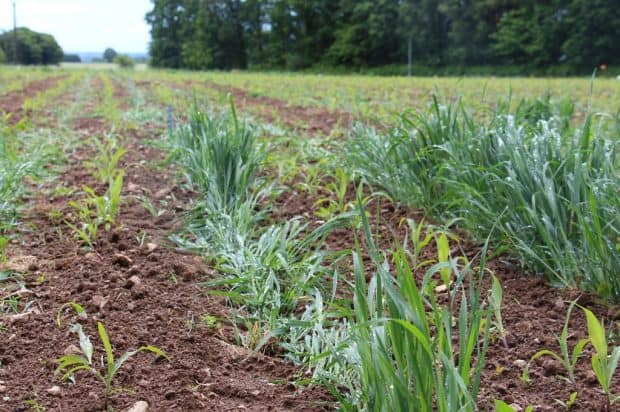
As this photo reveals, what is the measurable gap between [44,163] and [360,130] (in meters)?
2.31

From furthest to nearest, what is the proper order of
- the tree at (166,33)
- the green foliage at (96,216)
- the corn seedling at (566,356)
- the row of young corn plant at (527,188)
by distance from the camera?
the tree at (166,33) < the green foliage at (96,216) < the row of young corn plant at (527,188) < the corn seedling at (566,356)

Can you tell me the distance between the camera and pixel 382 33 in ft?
134

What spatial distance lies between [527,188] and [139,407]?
169cm

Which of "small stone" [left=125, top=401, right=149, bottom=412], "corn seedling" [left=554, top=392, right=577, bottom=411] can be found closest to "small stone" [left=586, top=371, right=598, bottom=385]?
"corn seedling" [left=554, top=392, right=577, bottom=411]

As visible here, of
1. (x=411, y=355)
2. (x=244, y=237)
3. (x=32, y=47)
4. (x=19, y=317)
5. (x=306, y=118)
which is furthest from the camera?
(x=32, y=47)

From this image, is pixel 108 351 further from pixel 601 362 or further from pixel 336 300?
pixel 601 362

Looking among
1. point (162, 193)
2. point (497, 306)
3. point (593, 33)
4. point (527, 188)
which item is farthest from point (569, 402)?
point (593, 33)

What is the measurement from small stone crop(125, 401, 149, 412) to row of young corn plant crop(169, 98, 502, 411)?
1.39 feet

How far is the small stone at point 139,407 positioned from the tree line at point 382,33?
3330 cm

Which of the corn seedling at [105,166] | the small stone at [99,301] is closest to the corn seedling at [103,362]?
the small stone at [99,301]

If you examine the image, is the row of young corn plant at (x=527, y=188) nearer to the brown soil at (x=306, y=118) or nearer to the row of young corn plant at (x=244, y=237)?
the row of young corn plant at (x=244, y=237)

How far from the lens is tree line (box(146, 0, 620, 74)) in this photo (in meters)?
31.5

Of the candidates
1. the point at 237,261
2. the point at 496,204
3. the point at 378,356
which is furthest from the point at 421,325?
the point at 496,204

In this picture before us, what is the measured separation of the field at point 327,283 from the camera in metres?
1.50
